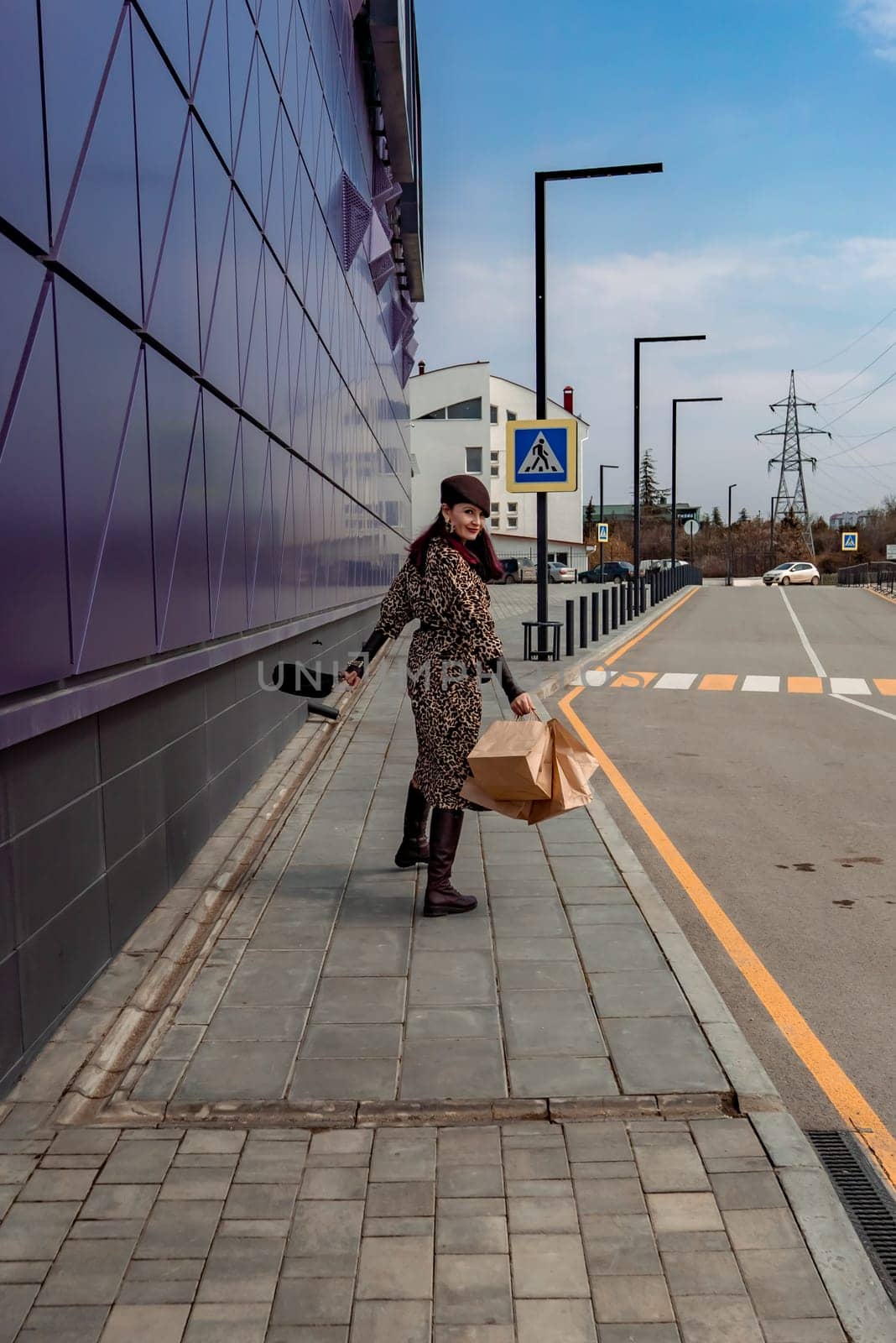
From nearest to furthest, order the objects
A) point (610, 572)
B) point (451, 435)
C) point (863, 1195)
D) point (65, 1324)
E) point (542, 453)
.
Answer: point (65, 1324) < point (863, 1195) < point (542, 453) < point (451, 435) < point (610, 572)

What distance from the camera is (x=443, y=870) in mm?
5285

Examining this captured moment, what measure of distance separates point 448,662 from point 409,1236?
9.53ft

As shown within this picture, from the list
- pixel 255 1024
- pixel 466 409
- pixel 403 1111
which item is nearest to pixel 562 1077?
pixel 403 1111

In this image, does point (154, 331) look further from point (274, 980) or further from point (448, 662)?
point (274, 980)

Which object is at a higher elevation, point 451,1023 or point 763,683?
point 451,1023

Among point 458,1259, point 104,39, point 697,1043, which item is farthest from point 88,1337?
point 104,39

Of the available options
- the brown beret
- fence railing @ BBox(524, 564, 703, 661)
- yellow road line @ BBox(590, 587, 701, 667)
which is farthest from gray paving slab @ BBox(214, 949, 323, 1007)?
yellow road line @ BBox(590, 587, 701, 667)

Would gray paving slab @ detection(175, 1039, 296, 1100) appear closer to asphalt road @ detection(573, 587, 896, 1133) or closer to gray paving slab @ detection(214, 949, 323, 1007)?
gray paving slab @ detection(214, 949, 323, 1007)

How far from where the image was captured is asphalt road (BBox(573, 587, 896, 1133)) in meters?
4.28

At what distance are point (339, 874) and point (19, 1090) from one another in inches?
100

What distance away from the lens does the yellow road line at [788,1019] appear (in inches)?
136

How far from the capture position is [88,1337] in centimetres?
247

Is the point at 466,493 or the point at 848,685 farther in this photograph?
the point at 848,685

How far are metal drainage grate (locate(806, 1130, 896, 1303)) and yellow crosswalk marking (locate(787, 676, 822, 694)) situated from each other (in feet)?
40.9
